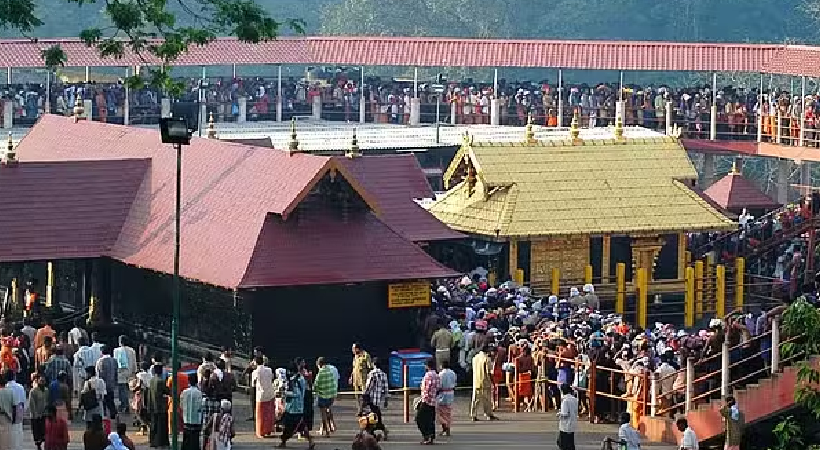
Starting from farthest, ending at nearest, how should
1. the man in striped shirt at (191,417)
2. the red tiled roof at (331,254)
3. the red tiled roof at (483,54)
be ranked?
the red tiled roof at (483,54) → the red tiled roof at (331,254) → the man in striped shirt at (191,417)

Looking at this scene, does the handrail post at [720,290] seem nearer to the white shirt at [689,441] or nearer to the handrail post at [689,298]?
the handrail post at [689,298]

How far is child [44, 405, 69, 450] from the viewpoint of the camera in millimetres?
27031

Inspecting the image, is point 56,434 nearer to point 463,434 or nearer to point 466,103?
point 463,434

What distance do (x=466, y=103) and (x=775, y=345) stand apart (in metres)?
28.6

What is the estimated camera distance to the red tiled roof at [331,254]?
32719 mm

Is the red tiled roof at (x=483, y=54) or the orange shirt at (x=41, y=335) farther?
the red tiled roof at (x=483, y=54)

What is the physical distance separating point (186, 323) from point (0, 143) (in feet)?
46.1

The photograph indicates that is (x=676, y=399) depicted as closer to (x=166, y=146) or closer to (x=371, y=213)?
(x=371, y=213)

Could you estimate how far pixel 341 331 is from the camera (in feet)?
110

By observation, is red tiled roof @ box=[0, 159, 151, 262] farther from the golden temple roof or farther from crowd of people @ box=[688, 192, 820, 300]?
crowd of people @ box=[688, 192, 820, 300]

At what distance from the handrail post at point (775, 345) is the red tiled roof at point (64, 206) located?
11.0m

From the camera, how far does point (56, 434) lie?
2705cm

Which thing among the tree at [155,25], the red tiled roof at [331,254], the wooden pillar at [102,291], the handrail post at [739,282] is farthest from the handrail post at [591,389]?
the handrail post at [739,282]

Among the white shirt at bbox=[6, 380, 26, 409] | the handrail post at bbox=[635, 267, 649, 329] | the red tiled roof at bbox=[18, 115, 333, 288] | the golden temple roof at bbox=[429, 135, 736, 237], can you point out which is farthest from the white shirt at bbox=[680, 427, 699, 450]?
the handrail post at bbox=[635, 267, 649, 329]
